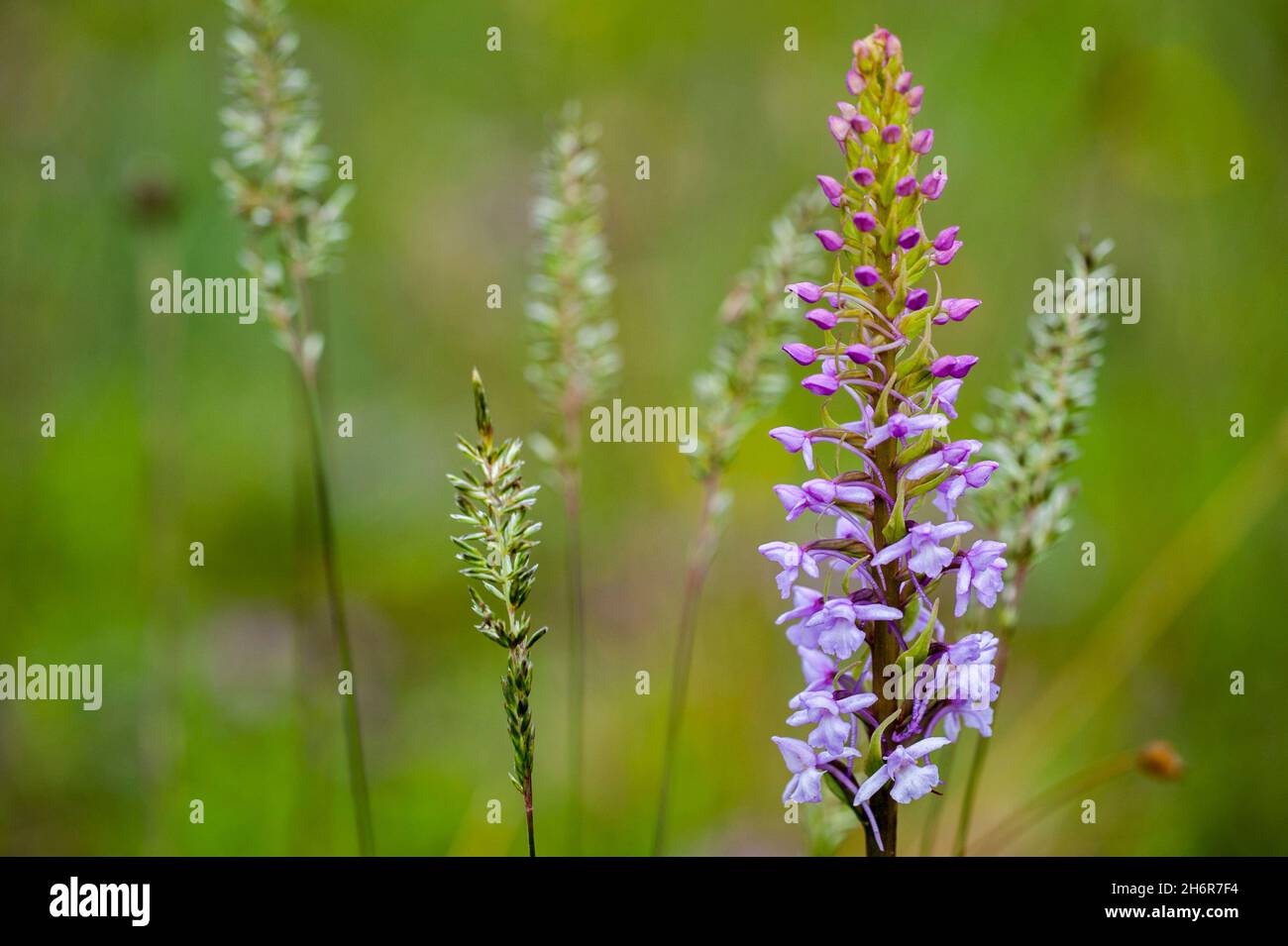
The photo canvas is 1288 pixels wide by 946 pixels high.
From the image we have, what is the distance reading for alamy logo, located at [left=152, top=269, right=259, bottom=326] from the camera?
18.1 feet

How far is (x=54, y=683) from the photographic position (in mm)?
5008

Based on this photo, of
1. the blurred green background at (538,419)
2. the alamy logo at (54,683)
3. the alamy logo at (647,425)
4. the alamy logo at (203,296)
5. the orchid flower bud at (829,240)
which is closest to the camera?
the orchid flower bud at (829,240)

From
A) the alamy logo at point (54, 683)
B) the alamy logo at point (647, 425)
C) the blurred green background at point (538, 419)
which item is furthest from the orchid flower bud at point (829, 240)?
the alamy logo at point (54, 683)

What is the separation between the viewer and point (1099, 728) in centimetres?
509

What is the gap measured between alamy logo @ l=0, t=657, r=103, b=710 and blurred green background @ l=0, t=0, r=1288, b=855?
8 cm

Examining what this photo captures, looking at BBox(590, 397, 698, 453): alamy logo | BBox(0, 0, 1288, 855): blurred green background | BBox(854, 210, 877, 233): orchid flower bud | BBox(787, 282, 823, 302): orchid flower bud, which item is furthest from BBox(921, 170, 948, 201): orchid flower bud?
BBox(590, 397, 698, 453): alamy logo

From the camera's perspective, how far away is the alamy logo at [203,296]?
551cm

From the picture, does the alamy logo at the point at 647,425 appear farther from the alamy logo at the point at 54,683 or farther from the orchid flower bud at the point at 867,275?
the orchid flower bud at the point at 867,275

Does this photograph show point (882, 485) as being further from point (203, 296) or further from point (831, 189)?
point (203, 296)

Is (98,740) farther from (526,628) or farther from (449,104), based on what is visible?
(449,104)

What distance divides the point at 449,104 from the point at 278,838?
5.12 meters
